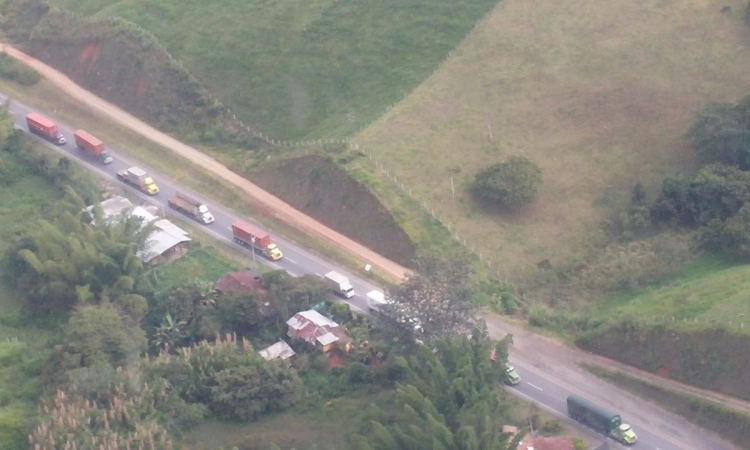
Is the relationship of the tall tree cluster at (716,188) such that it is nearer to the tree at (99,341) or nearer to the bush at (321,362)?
the bush at (321,362)

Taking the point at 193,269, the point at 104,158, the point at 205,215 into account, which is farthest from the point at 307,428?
the point at 104,158

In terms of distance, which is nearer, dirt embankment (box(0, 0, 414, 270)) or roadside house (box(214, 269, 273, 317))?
roadside house (box(214, 269, 273, 317))

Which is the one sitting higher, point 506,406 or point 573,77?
point 573,77

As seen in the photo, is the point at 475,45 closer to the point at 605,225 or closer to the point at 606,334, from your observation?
the point at 605,225

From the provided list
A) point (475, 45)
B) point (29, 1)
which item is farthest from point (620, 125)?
point (29, 1)

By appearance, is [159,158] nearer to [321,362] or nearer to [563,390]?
[321,362]

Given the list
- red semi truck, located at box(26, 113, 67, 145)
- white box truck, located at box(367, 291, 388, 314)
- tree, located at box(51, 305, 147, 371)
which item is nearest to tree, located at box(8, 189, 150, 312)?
tree, located at box(51, 305, 147, 371)

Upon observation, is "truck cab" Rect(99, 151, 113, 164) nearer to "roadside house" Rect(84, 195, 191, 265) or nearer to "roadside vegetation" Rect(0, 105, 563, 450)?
"roadside house" Rect(84, 195, 191, 265)
